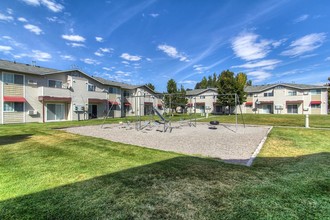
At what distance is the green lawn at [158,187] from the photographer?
3.00 metres

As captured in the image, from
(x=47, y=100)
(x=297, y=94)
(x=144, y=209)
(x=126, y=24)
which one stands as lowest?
(x=144, y=209)

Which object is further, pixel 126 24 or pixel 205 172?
pixel 126 24

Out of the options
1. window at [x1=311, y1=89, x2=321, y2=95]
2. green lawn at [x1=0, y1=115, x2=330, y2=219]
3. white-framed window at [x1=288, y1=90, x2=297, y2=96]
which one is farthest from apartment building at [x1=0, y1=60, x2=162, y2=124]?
window at [x1=311, y1=89, x2=321, y2=95]

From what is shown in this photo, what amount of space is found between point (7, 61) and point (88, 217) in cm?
2668

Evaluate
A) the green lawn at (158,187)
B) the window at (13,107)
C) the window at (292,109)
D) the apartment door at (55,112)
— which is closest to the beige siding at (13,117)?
the window at (13,107)

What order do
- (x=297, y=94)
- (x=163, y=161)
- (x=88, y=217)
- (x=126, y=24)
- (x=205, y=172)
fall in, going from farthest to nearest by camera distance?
(x=297, y=94) → (x=126, y=24) → (x=163, y=161) → (x=205, y=172) → (x=88, y=217)

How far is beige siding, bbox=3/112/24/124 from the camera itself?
18719 millimetres

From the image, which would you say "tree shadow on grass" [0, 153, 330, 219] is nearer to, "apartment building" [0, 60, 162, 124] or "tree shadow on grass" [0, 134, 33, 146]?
"tree shadow on grass" [0, 134, 33, 146]

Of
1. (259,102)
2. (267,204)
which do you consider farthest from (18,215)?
(259,102)

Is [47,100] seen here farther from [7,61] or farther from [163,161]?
[163,161]

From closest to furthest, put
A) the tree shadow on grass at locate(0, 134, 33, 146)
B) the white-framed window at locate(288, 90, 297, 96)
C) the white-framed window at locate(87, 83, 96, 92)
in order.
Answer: the tree shadow on grass at locate(0, 134, 33, 146) → the white-framed window at locate(87, 83, 96, 92) → the white-framed window at locate(288, 90, 297, 96)

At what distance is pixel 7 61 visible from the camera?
21.1 metres

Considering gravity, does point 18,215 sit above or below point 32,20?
below

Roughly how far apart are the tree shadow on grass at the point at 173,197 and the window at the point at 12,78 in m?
21.3
